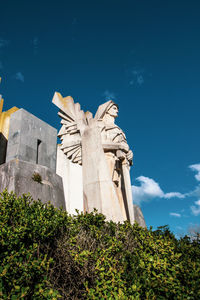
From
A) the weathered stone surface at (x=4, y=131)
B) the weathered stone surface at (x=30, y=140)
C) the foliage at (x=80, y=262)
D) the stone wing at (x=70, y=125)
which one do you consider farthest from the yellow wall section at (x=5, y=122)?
the foliage at (x=80, y=262)

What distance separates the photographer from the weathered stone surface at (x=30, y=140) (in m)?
7.97

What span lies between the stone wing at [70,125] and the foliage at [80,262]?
3.89 m

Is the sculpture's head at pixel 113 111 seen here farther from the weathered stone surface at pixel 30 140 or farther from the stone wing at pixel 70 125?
the weathered stone surface at pixel 30 140

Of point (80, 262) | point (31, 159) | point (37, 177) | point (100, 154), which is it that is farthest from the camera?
point (31, 159)

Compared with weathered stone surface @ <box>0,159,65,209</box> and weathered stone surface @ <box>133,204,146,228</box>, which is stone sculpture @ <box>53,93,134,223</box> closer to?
weathered stone surface @ <box>0,159,65,209</box>

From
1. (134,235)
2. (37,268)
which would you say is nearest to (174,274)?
(134,235)

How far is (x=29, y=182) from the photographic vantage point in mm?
6566

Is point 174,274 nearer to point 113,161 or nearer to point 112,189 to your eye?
point 112,189

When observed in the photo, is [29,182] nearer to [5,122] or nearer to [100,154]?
[100,154]

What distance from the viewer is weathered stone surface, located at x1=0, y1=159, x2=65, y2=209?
247 inches

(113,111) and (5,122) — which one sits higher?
(113,111)

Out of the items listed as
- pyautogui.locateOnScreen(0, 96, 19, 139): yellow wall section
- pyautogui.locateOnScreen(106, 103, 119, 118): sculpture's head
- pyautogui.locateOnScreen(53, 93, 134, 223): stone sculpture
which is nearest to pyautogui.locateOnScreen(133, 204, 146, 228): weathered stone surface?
pyautogui.locateOnScreen(53, 93, 134, 223): stone sculpture

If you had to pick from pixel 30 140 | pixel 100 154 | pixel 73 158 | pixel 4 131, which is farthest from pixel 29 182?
pixel 4 131

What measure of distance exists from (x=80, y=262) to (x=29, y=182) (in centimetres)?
349
